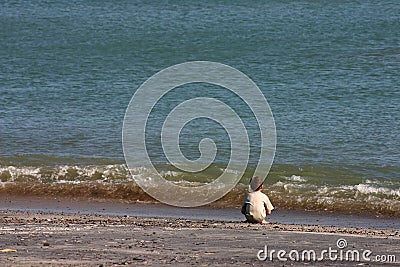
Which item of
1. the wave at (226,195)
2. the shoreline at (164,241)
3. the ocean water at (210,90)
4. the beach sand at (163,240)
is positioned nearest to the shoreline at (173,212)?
the beach sand at (163,240)

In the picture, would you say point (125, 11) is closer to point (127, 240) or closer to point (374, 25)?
point (374, 25)

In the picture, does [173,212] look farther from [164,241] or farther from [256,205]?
[164,241]

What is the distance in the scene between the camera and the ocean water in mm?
14656

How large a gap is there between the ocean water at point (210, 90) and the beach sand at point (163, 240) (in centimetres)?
245

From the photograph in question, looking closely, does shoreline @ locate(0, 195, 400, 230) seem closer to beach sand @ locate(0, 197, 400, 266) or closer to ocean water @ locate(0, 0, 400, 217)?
beach sand @ locate(0, 197, 400, 266)

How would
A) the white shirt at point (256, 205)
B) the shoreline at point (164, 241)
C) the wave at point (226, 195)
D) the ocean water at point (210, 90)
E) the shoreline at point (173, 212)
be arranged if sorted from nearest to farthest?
1. the shoreline at point (164, 241)
2. the white shirt at point (256, 205)
3. the shoreline at point (173, 212)
4. the wave at point (226, 195)
5. the ocean water at point (210, 90)

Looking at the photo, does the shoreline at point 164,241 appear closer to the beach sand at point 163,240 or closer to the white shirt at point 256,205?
the beach sand at point 163,240

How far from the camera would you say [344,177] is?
1479 cm

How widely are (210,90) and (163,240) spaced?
14063 millimetres

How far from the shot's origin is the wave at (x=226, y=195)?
13391 mm

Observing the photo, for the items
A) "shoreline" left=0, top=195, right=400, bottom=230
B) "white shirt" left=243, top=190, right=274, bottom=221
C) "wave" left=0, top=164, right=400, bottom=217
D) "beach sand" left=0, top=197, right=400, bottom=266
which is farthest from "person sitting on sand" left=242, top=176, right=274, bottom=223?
"wave" left=0, top=164, right=400, bottom=217

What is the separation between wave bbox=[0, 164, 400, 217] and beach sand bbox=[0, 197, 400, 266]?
46.4 inches

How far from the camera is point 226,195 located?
13.9 meters

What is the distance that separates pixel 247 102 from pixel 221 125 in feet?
9.05
